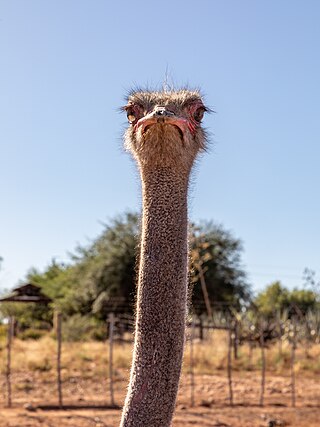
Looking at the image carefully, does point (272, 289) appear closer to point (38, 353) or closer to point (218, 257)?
point (218, 257)

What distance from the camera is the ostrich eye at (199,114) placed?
2710mm

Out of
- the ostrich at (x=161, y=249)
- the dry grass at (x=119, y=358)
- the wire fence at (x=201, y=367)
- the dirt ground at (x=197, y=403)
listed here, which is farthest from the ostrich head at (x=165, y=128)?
the dry grass at (x=119, y=358)

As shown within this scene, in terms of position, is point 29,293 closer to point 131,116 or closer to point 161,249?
point 131,116

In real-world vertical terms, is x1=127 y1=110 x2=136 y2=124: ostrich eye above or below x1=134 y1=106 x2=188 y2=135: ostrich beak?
above

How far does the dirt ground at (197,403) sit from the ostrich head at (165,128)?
7136 millimetres

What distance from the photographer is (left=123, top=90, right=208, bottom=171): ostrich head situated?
95.1 inches

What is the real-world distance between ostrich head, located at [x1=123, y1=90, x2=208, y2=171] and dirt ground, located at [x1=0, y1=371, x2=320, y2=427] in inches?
281

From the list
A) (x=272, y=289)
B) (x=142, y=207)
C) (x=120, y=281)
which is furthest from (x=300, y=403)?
(x=272, y=289)

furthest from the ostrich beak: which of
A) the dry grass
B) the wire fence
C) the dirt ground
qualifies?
the dry grass

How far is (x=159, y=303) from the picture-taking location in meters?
2.26

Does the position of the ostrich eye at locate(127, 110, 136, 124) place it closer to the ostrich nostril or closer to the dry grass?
the ostrich nostril

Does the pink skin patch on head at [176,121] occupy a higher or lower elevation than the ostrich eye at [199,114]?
lower

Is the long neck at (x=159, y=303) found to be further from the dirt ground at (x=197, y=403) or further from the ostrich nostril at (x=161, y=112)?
the dirt ground at (x=197, y=403)

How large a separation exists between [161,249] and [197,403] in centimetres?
999
